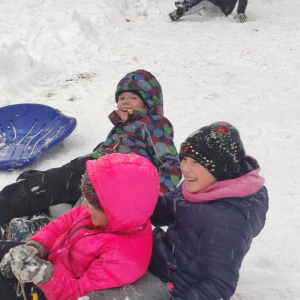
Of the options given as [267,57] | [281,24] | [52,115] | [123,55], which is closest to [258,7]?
[281,24]

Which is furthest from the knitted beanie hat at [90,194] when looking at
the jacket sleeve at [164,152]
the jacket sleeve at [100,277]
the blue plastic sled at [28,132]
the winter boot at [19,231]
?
the blue plastic sled at [28,132]

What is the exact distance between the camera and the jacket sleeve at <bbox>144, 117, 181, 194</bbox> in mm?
2584

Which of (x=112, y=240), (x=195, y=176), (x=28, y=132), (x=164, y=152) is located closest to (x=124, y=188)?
(x=112, y=240)

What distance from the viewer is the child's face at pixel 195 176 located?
1.78 metres

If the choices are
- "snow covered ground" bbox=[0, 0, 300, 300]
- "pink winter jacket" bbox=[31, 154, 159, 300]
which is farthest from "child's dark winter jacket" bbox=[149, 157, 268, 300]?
"snow covered ground" bbox=[0, 0, 300, 300]

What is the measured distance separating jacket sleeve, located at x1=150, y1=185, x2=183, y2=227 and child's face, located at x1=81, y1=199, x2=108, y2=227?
417 mm

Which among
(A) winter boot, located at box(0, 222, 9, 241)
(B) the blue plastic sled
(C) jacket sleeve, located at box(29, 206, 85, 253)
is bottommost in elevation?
(B) the blue plastic sled

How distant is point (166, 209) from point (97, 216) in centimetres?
47

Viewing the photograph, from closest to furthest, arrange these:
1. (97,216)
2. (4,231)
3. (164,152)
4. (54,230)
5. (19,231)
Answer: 1. (97,216)
2. (54,230)
3. (19,231)
4. (4,231)
5. (164,152)

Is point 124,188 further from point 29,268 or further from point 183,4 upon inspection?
point 183,4

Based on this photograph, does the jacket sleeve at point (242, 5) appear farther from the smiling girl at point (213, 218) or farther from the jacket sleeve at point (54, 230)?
the jacket sleeve at point (54, 230)

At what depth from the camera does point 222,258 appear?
162cm

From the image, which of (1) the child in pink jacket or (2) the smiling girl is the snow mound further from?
(2) the smiling girl

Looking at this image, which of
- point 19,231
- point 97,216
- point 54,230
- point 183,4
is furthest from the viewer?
point 183,4
